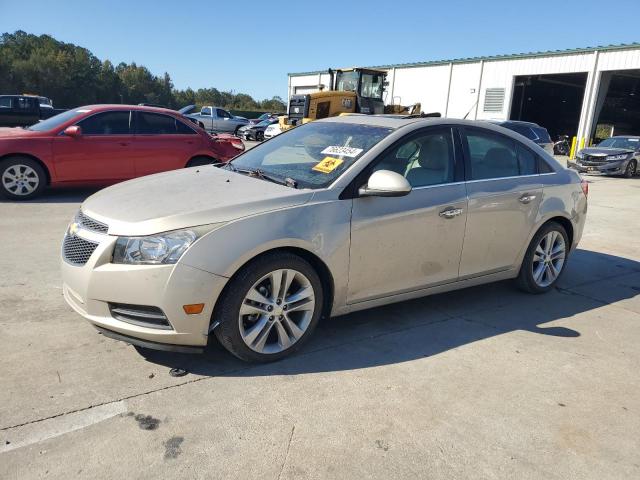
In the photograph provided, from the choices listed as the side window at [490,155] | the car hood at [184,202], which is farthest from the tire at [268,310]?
the side window at [490,155]

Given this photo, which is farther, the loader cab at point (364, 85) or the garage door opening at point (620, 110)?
the garage door opening at point (620, 110)

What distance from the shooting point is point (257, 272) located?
10.3 feet

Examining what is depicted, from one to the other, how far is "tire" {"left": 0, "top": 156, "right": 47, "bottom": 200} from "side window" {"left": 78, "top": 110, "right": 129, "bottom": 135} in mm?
961

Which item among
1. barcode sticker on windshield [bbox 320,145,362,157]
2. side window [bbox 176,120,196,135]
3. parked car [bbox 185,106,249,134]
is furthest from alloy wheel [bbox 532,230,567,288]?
parked car [bbox 185,106,249,134]

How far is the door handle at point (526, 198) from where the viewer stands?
452 cm

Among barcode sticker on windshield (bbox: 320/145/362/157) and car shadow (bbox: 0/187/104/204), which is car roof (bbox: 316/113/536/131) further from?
car shadow (bbox: 0/187/104/204)

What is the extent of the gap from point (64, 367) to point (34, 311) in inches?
41.0

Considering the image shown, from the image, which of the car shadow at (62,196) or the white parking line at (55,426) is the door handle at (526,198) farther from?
the car shadow at (62,196)

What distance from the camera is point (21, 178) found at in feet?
26.8

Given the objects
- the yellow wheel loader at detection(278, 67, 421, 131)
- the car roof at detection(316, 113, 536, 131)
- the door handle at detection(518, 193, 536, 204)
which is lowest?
the door handle at detection(518, 193, 536, 204)

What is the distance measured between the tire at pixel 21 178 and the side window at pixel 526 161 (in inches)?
285

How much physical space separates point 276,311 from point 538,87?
40.0 metres

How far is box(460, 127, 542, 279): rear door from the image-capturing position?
422 centimetres

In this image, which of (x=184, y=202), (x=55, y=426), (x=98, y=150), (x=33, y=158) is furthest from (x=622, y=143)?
(x=55, y=426)
